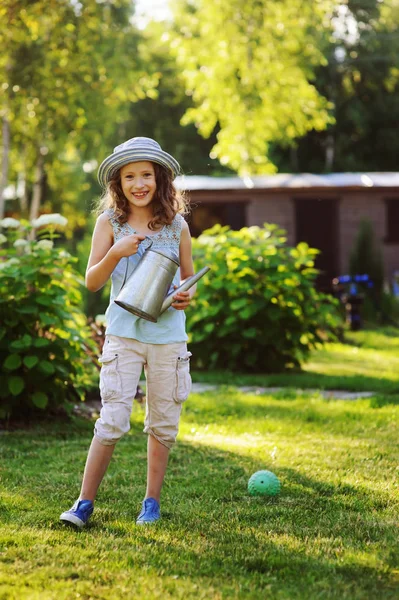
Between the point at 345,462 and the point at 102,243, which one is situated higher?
the point at 102,243

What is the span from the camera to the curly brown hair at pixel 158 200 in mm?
3670

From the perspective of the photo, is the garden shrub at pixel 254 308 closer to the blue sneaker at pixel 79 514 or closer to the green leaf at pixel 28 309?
the green leaf at pixel 28 309

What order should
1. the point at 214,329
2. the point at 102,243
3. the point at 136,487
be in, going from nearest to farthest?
the point at 102,243
the point at 136,487
the point at 214,329

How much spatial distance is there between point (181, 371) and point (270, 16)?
1357cm

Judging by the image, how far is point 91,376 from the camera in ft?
21.5

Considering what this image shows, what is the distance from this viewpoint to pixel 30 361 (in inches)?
221

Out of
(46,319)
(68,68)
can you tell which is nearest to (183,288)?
(46,319)

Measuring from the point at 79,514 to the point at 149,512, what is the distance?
289mm

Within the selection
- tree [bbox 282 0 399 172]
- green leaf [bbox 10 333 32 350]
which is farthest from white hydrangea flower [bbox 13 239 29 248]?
tree [bbox 282 0 399 172]

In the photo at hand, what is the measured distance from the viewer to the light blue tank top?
3.57 meters

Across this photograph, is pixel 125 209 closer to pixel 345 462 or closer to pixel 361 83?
pixel 345 462

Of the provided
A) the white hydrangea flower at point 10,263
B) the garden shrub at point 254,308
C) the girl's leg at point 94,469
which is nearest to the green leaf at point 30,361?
the white hydrangea flower at point 10,263

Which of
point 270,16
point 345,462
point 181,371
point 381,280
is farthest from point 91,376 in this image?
point 270,16

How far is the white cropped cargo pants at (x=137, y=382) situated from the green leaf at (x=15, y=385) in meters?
2.08
